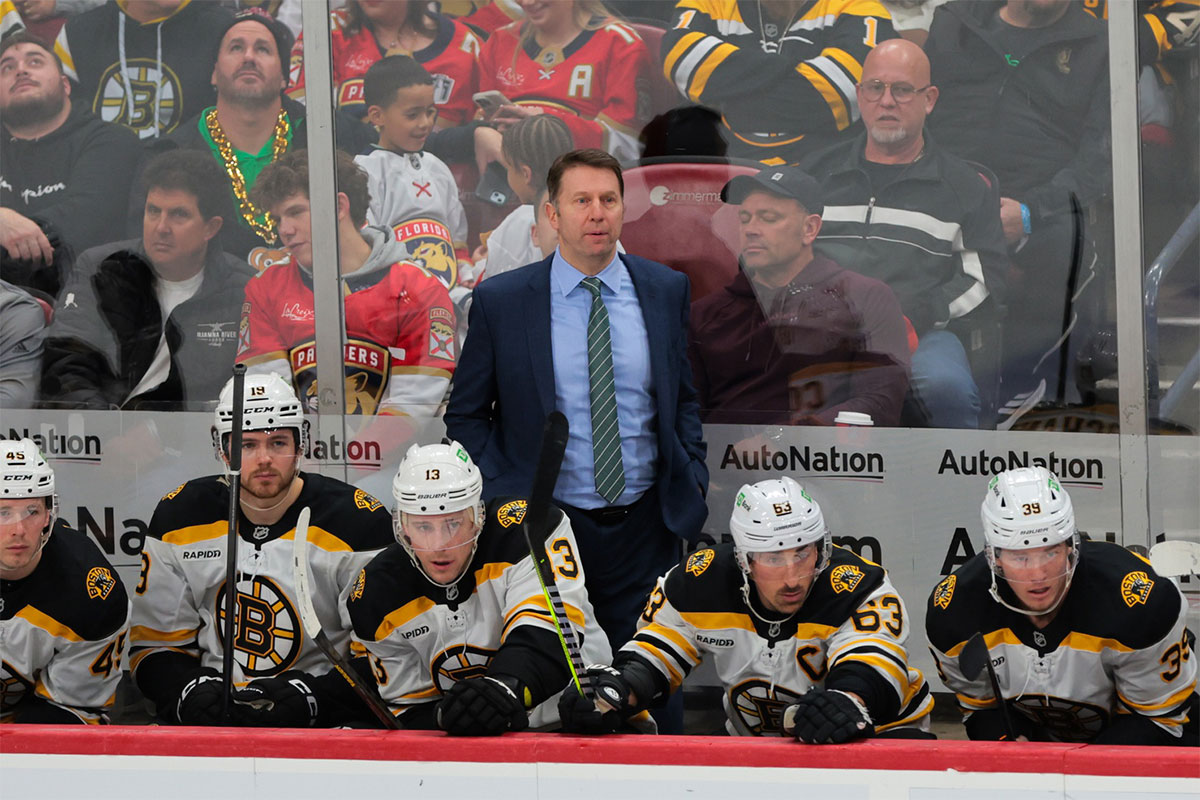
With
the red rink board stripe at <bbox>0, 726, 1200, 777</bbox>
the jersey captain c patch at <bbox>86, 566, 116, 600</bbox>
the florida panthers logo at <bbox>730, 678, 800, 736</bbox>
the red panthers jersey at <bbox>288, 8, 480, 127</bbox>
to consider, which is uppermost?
the red panthers jersey at <bbox>288, 8, 480, 127</bbox>

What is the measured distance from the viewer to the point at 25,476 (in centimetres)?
323

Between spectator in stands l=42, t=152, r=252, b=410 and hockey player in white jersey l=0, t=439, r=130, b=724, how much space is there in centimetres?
78

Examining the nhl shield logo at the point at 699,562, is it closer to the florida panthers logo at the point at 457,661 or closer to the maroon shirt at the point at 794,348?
the florida panthers logo at the point at 457,661

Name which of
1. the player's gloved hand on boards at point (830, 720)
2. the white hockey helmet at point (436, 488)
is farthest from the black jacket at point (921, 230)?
the player's gloved hand on boards at point (830, 720)

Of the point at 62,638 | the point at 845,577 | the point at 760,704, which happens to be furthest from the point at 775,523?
the point at 62,638

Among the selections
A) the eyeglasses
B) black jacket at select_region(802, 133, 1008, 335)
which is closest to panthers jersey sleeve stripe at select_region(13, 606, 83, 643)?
black jacket at select_region(802, 133, 1008, 335)

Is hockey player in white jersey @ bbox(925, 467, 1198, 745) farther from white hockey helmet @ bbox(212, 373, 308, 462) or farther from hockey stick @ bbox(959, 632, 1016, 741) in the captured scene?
white hockey helmet @ bbox(212, 373, 308, 462)

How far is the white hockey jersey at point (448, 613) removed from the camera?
9.89 feet

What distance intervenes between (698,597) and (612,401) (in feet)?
1.87

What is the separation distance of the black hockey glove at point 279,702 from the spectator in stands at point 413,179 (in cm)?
127

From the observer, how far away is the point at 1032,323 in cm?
379

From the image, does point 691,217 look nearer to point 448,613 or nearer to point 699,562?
point 699,562

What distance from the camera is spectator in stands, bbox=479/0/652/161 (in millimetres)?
3900

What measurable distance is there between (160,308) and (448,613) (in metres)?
1.49
